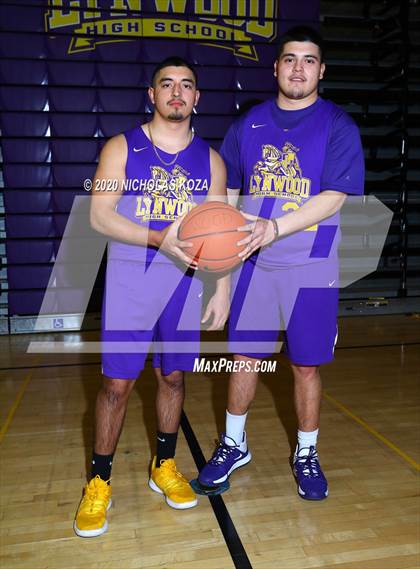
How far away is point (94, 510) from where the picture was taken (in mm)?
1950

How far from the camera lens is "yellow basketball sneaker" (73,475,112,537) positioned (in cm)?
189

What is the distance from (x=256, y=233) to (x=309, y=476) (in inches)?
41.1

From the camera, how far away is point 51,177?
5.72 metres

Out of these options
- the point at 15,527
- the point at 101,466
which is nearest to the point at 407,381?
the point at 101,466

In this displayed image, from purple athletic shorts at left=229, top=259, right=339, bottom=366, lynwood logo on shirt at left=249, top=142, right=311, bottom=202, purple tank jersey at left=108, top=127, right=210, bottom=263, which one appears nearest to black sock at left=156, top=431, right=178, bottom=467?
purple athletic shorts at left=229, top=259, right=339, bottom=366

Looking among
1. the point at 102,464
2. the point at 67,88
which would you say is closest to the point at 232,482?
the point at 102,464

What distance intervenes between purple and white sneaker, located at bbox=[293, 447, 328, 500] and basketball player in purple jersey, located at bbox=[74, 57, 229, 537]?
26.6 inches

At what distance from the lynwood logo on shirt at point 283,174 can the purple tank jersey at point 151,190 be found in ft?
0.96

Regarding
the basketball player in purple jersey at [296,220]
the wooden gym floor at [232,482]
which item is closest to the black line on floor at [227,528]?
the wooden gym floor at [232,482]

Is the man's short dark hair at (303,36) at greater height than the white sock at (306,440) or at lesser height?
greater

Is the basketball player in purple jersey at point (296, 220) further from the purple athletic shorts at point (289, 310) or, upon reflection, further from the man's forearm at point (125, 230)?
the man's forearm at point (125, 230)

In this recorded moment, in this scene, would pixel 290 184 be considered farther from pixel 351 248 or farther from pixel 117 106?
pixel 351 248

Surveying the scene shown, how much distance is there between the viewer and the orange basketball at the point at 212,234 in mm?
1812

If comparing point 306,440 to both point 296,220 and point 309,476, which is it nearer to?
point 309,476
